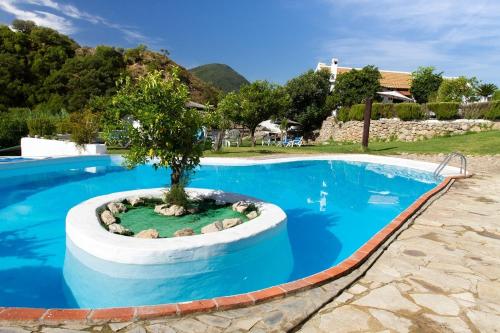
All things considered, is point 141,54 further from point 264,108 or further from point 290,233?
point 290,233

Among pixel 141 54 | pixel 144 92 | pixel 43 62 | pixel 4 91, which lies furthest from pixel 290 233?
pixel 141 54

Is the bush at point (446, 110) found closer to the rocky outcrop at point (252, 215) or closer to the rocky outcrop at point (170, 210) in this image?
the rocky outcrop at point (252, 215)

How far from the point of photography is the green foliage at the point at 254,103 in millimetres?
21594

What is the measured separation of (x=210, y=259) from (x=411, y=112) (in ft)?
80.0

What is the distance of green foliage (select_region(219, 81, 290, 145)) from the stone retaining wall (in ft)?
27.3

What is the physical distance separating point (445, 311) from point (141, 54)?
207 ft

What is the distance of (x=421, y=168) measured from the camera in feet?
46.2

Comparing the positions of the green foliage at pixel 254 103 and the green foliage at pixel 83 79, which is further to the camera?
the green foliage at pixel 83 79

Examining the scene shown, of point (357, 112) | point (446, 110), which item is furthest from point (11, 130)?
point (446, 110)

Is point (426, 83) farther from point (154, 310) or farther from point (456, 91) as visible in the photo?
point (154, 310)

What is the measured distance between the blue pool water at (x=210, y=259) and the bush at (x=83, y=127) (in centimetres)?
189

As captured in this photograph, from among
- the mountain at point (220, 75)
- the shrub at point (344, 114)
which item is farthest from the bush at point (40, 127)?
the mountain at point (220, 75)

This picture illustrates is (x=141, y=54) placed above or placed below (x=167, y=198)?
above

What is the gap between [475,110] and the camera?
2348 centimetres
